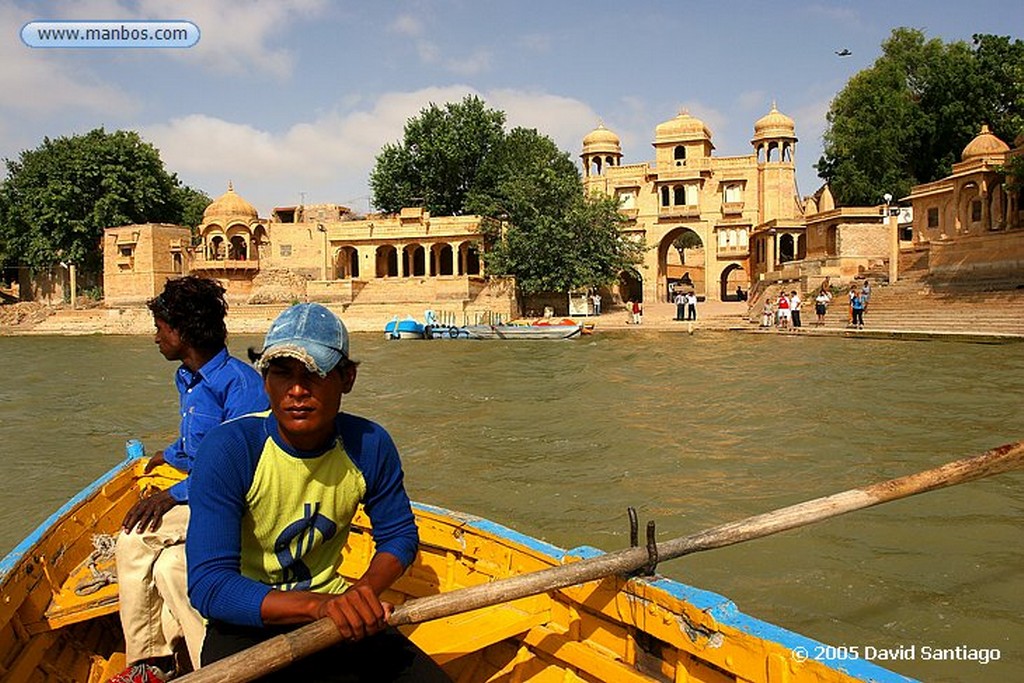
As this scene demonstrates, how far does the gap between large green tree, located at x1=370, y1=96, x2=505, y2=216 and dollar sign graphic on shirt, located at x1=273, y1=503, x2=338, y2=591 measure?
133ft

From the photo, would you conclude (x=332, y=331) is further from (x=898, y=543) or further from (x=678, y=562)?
(x=898, y=543)

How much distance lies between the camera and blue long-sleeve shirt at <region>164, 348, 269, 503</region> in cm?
328

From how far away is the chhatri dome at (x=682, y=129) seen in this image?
4069 centimetres

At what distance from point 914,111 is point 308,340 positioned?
41993 mm

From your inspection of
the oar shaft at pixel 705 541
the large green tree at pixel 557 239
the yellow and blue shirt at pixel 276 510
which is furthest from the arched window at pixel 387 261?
the yellow and blue shirt at pixel 276 510

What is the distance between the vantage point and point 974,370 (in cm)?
1527

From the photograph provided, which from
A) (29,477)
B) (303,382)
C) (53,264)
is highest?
(53,264)

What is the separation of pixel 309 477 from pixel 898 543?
17.9 ft

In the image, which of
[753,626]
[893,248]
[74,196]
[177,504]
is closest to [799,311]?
[893,248]

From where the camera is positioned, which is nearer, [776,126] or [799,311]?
[799,311]

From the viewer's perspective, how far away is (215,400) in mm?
3309

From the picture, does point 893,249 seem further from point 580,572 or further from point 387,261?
point 580,572

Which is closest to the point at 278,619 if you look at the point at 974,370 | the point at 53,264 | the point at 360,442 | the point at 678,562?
the point at 360,442
